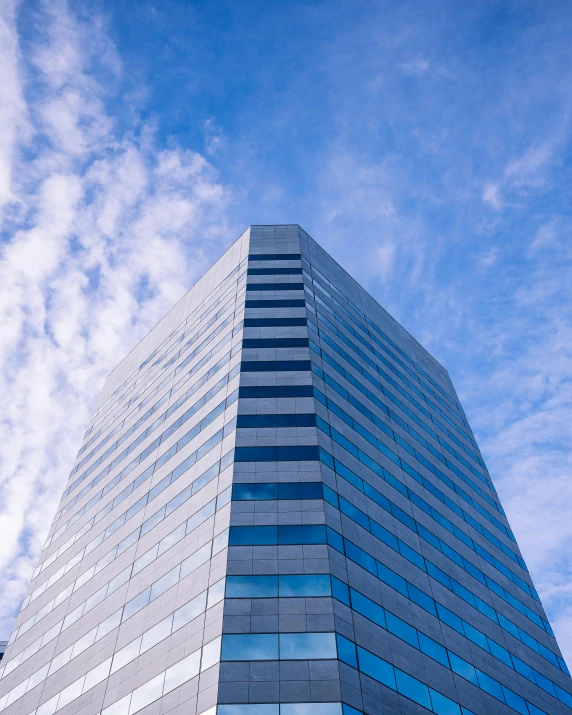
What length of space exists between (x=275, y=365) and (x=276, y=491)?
38.6 ft

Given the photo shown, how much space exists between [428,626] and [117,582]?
2045 centimetres

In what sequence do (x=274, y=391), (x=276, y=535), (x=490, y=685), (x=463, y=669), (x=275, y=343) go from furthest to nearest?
(x=275, y=343), (x=274, y=391), (x=490, y=685), (x=463, y=669), (x=276, y=535)

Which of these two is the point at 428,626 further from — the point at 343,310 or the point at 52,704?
the point at 343,310

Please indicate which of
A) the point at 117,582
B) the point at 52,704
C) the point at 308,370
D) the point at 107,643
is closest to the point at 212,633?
the point at 107,643

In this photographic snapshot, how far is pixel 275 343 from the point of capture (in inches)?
1683

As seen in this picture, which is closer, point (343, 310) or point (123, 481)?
point (123, 481)

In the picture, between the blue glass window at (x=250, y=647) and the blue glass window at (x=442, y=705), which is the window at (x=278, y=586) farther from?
the blue glass window at (x=442, y=705)

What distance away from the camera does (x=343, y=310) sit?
182 feet

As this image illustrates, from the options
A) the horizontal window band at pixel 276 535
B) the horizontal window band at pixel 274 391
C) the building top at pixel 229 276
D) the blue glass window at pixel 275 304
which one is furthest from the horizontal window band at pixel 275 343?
the horizontal window band at pixel 276 535

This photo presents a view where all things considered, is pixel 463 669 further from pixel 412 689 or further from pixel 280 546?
pixel 280 546

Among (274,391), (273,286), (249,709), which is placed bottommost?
(249,709)

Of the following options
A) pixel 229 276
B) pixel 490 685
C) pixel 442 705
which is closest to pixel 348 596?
pixel 442 705

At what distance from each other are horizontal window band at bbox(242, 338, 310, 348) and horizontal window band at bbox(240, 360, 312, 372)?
1986 mm

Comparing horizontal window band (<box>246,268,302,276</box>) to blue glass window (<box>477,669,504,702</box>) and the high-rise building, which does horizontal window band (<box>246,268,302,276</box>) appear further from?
blue glass window (<box>477,669,504,702</box>)
